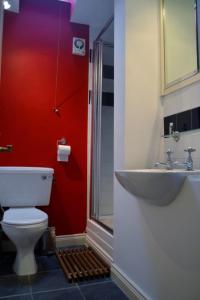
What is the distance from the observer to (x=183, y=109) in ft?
5.19

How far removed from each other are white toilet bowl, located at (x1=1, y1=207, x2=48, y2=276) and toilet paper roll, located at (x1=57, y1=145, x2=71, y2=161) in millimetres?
688

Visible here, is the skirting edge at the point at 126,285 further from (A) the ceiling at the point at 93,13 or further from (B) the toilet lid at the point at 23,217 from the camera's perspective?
(A) the ceiling at the point at 93,13

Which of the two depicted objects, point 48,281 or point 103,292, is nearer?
point 103,292

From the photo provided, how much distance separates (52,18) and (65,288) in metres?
2.47

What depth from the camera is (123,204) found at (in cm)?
170

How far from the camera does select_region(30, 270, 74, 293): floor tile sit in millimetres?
1703

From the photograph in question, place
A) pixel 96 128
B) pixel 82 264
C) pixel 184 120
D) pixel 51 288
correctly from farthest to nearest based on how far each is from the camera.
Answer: pixel 96 128, pixel 82 264, pixel 51 288, pixel 184 120

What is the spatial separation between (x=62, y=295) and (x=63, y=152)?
1262mm

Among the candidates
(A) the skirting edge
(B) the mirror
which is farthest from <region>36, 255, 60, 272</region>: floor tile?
(B) the mirror

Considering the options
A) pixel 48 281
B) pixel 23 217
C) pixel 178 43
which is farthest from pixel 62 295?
pixel 178 43

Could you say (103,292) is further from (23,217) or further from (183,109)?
(183,109)

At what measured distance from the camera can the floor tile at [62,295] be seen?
5.16 feet

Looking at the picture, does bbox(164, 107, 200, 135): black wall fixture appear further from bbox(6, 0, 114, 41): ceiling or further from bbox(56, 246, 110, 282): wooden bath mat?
bbox(6, 0, 114, 41): ceiling

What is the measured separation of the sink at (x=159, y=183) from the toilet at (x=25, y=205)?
0.91 m
